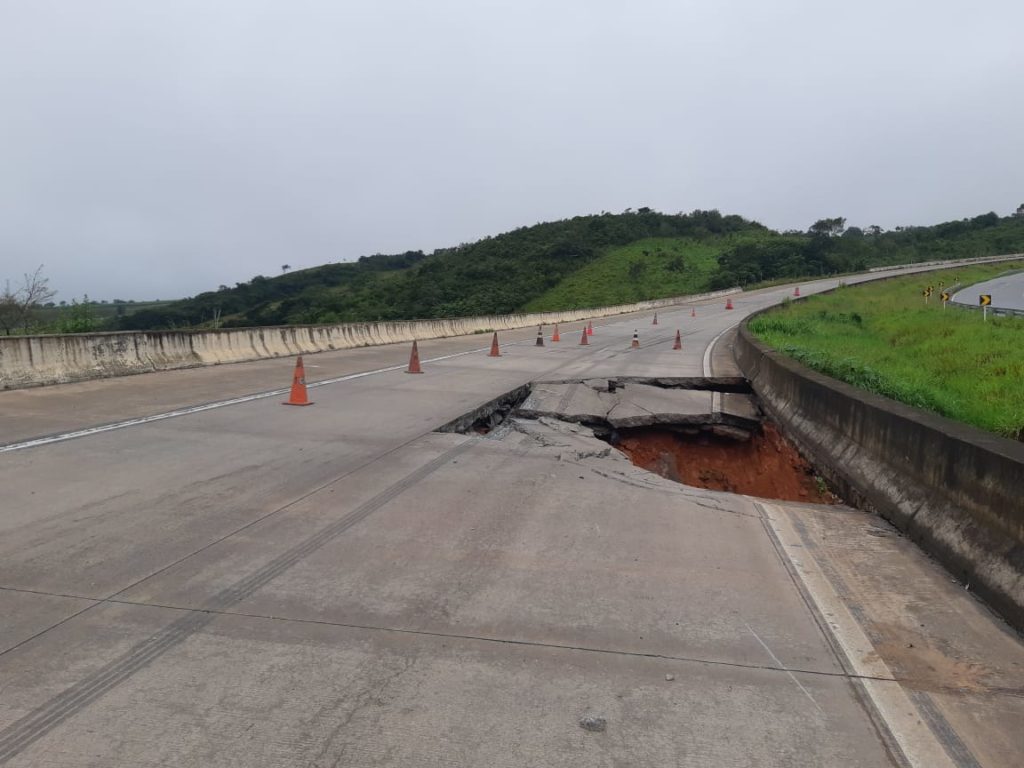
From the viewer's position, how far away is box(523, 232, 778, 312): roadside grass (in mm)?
80125

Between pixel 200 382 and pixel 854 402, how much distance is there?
Answer: 10930 millimetres

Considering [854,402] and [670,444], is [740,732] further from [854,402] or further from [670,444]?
[670,444]

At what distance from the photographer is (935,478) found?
5898 mm

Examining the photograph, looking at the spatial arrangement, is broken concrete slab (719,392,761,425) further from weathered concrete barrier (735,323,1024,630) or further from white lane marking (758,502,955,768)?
white lane marking (758,502,955,768)

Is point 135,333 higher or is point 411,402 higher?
point 135,333

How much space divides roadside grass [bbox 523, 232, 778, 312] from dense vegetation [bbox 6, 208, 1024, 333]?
207 millimetres

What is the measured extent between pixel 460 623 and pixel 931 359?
11979 mm

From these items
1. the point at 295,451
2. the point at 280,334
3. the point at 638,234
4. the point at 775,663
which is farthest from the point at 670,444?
the point at 638,234

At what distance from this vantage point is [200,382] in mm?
13867

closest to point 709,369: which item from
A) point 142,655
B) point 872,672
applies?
point 872,672

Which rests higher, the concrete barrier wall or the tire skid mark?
the concrete barrier wall

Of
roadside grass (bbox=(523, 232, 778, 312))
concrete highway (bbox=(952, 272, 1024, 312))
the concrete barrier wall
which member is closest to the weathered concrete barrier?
the concrete barrier wall

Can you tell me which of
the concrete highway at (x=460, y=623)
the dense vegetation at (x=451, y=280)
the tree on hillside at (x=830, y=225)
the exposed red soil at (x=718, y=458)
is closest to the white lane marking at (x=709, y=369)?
the exposed red soil at (x=718, y=458)

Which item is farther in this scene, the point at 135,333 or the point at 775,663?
the point at 135,333
